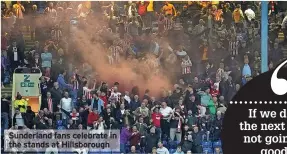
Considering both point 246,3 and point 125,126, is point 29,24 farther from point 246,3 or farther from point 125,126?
point 246,3

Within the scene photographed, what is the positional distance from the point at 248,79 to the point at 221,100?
0.91 feet

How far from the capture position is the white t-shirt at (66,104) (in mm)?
6590

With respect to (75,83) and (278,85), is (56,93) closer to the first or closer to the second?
(75,83)

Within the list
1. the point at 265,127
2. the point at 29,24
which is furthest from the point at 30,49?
the point at 265,127

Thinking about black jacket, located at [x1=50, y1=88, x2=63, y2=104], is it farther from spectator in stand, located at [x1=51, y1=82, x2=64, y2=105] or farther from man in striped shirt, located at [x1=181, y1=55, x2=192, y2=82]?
man in striped shirt, located at [x1=181, y1=55, x2=192, y2=82]

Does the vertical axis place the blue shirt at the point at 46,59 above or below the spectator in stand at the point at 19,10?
below

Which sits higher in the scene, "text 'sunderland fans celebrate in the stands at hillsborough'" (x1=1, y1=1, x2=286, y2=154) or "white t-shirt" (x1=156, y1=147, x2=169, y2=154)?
"text 'sunderland fans celebrate in the stands at hillsborough'" (x1=1, y1=1, x2=286, y2=154)

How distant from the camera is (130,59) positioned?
6570 millimetres

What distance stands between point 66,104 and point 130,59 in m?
0.63

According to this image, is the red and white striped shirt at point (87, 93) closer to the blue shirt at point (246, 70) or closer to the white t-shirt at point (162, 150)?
the white t-shirt at point (162, 150)

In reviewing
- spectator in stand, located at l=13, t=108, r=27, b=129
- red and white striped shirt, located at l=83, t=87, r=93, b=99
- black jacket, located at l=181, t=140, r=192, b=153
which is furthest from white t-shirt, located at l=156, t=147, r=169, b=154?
spectator in stand, located at l=13, t=108, r=27, b=129

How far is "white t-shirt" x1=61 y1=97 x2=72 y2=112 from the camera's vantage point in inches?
259

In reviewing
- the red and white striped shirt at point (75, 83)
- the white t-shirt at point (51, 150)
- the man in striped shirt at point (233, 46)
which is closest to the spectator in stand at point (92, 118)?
the red and white striped shirt at point (75, 83)

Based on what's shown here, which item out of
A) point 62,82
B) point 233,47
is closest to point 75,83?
point 62,82
